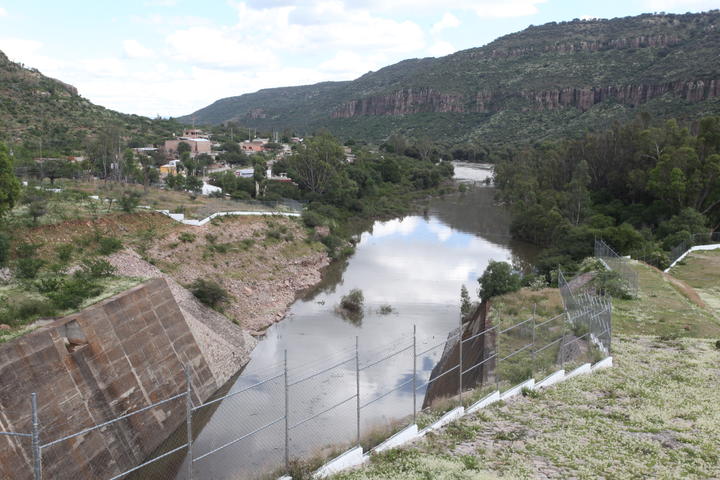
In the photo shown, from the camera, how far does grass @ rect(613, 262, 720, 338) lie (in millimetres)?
21328

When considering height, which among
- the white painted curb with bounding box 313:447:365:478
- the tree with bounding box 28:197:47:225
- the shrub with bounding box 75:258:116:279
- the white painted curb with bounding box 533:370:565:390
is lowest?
the white painted curb with bounding box 533:370:565:390

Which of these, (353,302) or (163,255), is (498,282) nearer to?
(353,302)

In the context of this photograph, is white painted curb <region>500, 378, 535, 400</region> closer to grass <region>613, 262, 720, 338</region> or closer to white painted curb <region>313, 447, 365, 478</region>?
white painted curb <region>313, 447, 365, 478</region>

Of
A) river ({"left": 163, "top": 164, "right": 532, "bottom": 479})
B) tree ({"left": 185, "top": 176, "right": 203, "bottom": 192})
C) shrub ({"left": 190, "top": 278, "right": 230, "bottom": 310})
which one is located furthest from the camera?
tree ({"left": 185, "top": 176, "right": 203, "bottom": 192})

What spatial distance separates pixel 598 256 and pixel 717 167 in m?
16.4

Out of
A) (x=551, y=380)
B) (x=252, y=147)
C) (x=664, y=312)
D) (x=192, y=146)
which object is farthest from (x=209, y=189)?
(x=252, y=147)

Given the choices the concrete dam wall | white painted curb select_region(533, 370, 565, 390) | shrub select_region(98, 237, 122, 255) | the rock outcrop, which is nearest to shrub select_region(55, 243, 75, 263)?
shrub select_region(98, 237, 122, 255)

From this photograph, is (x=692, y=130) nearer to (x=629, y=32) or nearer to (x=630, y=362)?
(x=630, y=362)

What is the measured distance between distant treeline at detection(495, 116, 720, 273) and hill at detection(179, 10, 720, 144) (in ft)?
138

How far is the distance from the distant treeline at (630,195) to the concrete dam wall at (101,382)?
79.8 ft

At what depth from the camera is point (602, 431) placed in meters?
12.9

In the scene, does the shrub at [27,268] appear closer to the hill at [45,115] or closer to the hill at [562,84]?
the hill at [45,115]

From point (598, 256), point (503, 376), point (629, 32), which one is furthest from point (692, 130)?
point (629, 32)

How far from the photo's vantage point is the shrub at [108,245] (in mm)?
28422
